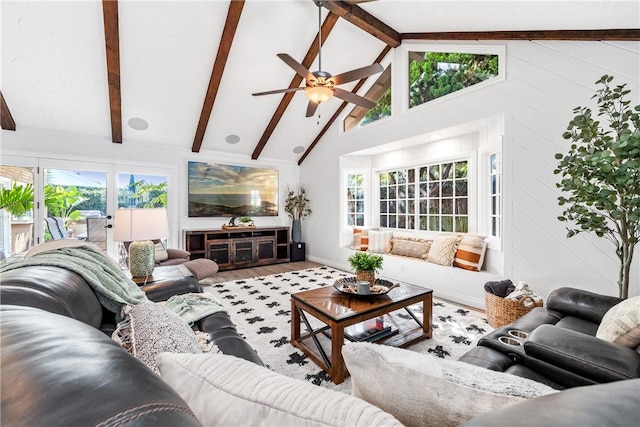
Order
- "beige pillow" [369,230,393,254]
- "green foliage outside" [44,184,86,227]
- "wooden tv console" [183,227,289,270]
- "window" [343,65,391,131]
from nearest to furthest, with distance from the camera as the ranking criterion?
"green foliage outside" [44,184,86,227] < "window" [343,65,391,131] < "beige pillow" [369,230,393,254] < "wooden tv console" [183,227,289,270]

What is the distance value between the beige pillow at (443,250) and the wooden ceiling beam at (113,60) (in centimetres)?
474

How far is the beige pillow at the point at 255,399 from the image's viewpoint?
16.5 inches

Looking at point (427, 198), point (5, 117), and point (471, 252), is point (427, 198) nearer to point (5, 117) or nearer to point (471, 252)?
point (471, 252)

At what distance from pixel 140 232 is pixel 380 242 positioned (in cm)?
352

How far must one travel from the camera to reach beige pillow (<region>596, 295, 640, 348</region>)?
1244 millimetres

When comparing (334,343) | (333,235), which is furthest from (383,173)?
(334,343)

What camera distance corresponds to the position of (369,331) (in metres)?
2.29

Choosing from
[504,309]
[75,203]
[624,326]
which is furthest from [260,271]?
[624,326]

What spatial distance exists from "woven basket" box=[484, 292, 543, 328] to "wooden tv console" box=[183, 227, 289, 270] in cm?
402

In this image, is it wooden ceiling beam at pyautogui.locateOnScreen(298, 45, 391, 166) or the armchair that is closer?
the armchair

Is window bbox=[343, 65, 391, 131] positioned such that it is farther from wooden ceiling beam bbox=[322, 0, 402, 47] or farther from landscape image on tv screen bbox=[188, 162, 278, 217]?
landscape image on tv screen bbox=[188, 162, 278, 217]

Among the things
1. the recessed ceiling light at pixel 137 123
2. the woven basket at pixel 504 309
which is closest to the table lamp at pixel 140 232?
the recessed ceiling light at pixel 137 123

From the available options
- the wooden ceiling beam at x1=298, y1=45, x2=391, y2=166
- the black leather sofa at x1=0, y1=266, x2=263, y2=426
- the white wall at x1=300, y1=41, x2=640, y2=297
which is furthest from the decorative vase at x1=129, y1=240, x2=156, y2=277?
the wooden ceiling beam at x1=298, y1=45, x2=391, y2=166

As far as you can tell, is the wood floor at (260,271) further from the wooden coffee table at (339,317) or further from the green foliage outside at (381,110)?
the green foliage outside at (381,110)
